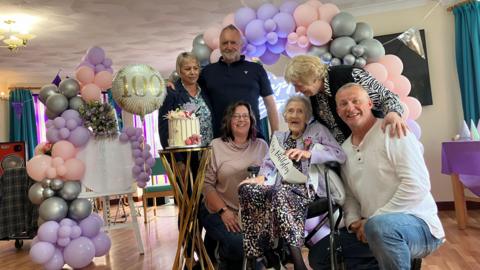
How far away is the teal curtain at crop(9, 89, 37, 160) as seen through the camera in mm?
7812

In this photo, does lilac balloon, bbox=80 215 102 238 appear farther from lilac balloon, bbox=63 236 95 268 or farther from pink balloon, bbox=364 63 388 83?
pink balloon, bbox=364 63 388 83

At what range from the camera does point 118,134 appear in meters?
3.68

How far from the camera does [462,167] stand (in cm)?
350

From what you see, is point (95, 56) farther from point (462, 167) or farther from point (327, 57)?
point (462, 167)

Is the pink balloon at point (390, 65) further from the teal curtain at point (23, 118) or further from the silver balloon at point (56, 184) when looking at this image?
the teal curtain at point (23, 118)

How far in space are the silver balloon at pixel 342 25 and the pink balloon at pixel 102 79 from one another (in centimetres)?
200

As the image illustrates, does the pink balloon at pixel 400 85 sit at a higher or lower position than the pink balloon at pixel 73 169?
higher

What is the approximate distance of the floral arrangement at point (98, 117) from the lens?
348cm

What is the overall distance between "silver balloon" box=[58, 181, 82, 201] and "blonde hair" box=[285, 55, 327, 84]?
223cm

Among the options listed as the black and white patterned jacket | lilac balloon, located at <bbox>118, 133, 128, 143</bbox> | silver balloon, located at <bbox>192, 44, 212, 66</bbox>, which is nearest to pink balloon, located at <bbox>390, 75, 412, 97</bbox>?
silver balloon, located at <bbox>192, 44, 212, 66</bbox>

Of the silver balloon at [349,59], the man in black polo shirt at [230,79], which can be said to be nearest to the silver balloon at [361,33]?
the silver balloon at [349,59]

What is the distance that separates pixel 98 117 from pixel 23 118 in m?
5.30

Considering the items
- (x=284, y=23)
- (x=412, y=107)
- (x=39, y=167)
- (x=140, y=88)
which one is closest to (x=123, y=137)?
(x=39, y=167)

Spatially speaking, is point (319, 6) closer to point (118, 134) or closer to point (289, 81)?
point (289, 81)
